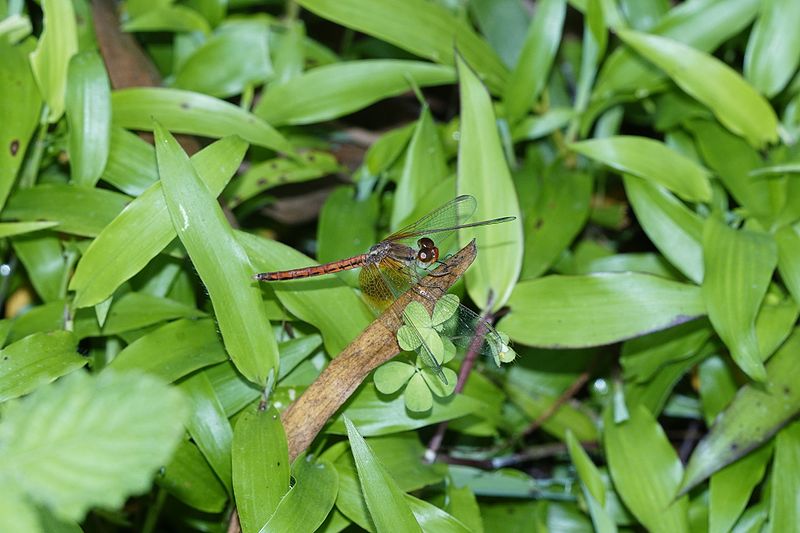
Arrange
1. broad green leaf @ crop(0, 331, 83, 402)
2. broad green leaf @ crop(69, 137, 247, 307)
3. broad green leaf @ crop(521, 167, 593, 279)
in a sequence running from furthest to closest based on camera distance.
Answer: broad green leaf @ crop(521, 167, 593, 279)
broad green leaf @ crop(69, 137, 247, 307)
broad green leaf @ crop(0, 331, 83, 402)

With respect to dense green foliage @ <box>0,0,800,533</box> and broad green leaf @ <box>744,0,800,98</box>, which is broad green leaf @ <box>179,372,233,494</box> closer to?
dense green foliage @ <box>0,0,800,533</box>

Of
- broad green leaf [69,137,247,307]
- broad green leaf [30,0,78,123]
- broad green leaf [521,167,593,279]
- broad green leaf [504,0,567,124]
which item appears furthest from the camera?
broad green leaf [504,0,567,124]

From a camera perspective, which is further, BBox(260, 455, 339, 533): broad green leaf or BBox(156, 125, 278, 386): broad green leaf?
BBox(156, 125, 278, 386): broad green leaf

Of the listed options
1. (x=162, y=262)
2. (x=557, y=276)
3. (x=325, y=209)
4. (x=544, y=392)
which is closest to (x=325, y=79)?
(x=325, y=209)

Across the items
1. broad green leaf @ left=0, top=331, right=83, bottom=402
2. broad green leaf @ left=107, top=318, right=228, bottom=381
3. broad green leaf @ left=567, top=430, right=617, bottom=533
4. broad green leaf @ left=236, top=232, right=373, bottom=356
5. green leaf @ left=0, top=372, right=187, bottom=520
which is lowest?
broad green leaf @ left=567, top=430, right=617, bottom=533

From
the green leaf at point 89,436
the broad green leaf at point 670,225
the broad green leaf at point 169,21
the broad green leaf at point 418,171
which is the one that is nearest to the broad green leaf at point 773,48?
the broad green leaf at point 670,225

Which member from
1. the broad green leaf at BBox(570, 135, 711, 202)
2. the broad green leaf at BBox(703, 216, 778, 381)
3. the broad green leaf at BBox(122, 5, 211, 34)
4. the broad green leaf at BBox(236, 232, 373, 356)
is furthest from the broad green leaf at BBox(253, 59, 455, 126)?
the broad green leaf at BBox(703, 216, 778, 381)

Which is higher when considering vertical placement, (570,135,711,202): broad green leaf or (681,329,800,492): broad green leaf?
(570,135,711,202): broad green leaf

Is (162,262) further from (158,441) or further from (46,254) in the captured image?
(158,441)
